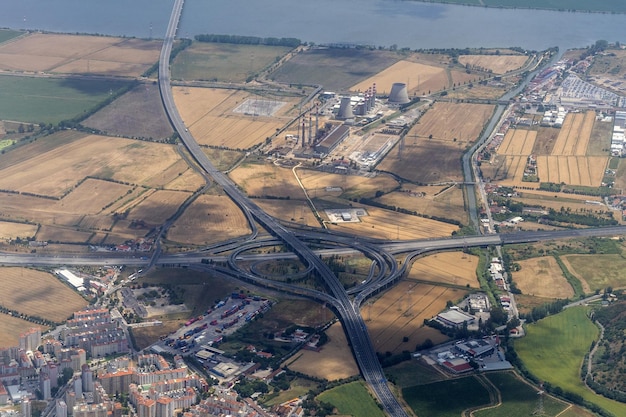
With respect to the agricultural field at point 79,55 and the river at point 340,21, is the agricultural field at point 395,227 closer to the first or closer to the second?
the agricultural field at point 79,55

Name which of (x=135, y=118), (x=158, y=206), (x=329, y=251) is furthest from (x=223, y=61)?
(x=329, y=251)

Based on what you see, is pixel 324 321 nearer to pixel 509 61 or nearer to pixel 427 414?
pixel 427 414

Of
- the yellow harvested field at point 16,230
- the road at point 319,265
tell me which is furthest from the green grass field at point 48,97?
the yellow harvested field at point 16,230

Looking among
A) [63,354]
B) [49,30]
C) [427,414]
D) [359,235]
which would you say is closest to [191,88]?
[49,30]

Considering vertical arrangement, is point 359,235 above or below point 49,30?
below

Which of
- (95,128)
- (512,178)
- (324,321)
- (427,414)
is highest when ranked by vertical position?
(95,128)

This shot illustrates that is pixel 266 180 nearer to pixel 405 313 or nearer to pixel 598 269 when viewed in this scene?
pixel 405 313
